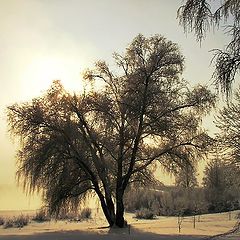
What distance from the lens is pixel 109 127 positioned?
27.0 m

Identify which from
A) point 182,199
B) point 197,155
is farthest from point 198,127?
point 182,199

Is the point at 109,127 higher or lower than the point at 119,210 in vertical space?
higher

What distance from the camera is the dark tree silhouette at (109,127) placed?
26.5m

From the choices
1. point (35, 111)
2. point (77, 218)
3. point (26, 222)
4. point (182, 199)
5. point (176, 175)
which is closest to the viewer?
point (35, 111)

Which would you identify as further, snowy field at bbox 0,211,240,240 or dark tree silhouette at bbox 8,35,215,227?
dark tree silhouette at bbox 8,35,215,227

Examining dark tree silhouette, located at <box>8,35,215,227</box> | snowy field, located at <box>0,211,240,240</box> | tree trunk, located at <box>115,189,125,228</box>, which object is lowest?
snowy field, located at <box>0,211,240,240</box>

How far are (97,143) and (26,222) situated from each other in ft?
35.3

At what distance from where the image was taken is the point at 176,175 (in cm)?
2864

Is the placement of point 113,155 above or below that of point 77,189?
above

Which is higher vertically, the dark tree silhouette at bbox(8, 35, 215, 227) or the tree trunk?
the dark tree silhouette at bbox(8, 35, 215, 227)

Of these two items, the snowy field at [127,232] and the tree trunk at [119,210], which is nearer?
the snowy field at [127,232]

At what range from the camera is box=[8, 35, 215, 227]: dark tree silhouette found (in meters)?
26.5

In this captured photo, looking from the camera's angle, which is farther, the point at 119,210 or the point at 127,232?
the point at 119,210

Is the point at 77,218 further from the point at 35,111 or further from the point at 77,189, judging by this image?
the point at 35,111
